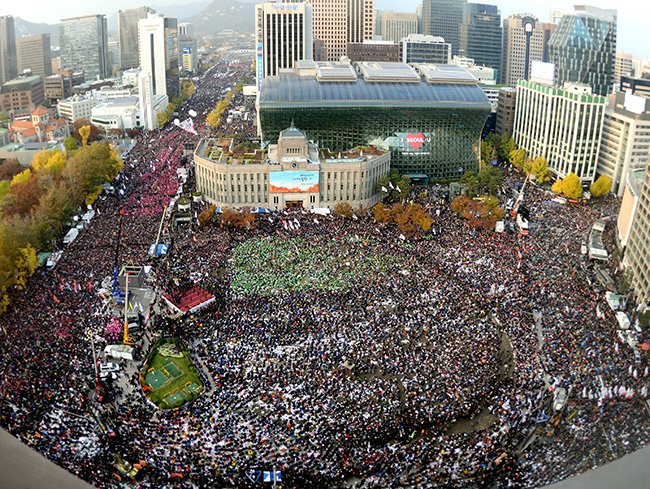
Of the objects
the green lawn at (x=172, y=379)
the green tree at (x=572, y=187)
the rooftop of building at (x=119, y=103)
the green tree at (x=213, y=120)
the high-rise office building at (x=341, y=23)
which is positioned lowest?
the green lawn at (x=172, y=379)

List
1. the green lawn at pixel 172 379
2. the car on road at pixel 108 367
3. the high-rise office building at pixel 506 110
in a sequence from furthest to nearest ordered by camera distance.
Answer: the high-rise office building at pixel 506 110 < the car on road at pixel 108 367 < the green lawn at pixel 172 379

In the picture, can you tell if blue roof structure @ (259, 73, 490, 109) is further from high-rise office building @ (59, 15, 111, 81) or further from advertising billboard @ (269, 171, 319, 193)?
high-rise office building @ (59, 15, 111, 81)

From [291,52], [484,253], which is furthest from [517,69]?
[484,253]

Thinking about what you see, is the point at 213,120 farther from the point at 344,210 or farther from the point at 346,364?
the point at 346,364

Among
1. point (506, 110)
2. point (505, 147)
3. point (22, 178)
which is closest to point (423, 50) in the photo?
point (506, 110)

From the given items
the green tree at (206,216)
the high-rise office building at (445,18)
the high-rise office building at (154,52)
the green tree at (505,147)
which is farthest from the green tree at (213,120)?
the high-rise office building at (445,18)

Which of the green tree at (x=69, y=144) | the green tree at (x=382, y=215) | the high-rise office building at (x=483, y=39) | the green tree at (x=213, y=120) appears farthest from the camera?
the high-rise office building at (x=483, y=39)

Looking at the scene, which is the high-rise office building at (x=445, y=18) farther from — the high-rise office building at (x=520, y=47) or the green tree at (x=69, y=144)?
the green tree at (x=69, y=144)
